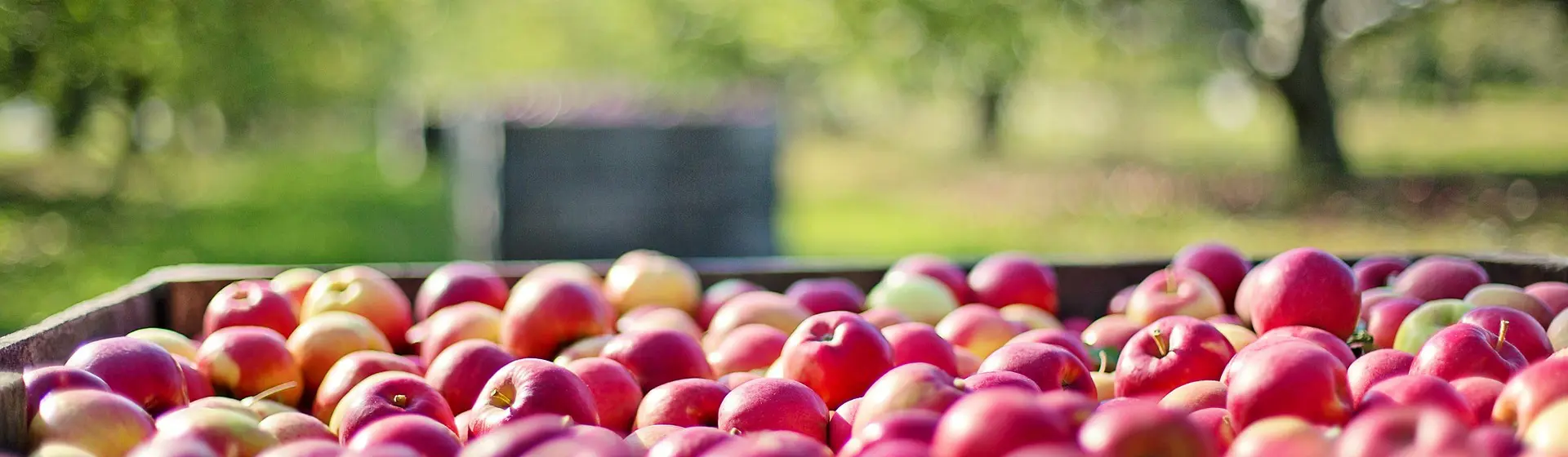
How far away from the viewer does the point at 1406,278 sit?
314 cm

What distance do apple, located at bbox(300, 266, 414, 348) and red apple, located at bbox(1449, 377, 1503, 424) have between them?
7.34ft

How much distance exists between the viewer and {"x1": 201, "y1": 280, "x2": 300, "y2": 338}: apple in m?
2.94

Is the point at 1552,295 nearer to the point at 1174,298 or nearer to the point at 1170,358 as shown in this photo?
the point at 1174,298

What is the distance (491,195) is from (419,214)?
6.95m

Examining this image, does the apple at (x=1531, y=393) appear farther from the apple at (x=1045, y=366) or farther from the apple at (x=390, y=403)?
the apple at (x=390, y=403)

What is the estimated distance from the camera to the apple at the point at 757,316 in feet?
9.96

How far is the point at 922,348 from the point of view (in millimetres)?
2443

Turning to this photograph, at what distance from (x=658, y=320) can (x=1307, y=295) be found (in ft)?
4.55

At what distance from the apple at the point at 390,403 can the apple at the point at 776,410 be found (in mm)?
278

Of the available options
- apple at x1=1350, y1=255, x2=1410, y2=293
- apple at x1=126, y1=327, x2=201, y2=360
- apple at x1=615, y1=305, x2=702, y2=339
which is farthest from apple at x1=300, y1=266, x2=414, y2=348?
apple at x1=1350, y1=255, x2=1410, y2=293

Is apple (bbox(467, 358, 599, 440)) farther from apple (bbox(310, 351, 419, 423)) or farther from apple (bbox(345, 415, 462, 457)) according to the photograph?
apple (bbox(310, 351, 419, 423))

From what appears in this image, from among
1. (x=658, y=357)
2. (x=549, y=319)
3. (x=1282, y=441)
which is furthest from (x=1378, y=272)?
(x=1282, y=441)

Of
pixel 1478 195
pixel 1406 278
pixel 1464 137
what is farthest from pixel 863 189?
pixel 1406 278

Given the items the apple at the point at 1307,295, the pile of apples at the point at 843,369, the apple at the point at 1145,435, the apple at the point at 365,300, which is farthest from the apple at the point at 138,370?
the apple at the point at 1307,295
